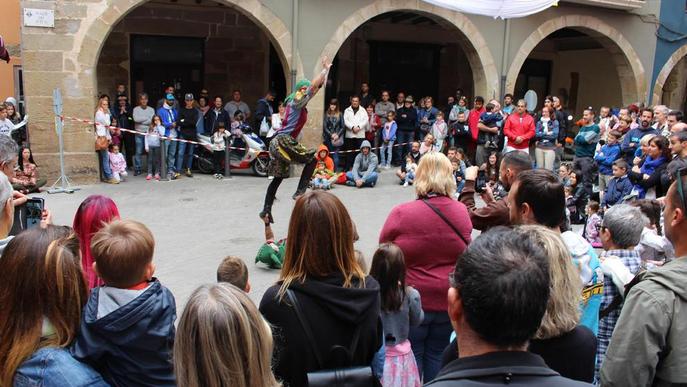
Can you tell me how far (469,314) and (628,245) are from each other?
6.79 ft

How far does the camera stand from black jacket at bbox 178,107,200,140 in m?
11.5

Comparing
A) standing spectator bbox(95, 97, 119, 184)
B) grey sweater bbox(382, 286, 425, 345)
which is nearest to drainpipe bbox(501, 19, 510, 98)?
standing spectator bbox(95, 97, 119, 184)

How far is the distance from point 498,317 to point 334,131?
35.5ft

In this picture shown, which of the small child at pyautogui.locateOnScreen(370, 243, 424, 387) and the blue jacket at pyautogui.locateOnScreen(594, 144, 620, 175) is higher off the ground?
the blue jacket at pyautogui.locateOnScreen(594, 144, 620, 175)

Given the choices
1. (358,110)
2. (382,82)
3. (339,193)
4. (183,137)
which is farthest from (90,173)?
(382,82)

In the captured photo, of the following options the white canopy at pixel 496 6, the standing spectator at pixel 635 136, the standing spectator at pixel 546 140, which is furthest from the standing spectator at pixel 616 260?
the white canopy at pixel 496 6

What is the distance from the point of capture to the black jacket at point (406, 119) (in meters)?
12.9

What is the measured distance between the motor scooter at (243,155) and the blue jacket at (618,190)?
6.25 m

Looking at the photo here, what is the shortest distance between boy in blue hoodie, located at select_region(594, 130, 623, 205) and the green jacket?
754 centimetres

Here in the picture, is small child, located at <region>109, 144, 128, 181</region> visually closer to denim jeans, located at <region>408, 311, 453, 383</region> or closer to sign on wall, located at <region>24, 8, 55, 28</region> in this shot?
sign on wall, located at <region>24, 8, 55, 28</region>

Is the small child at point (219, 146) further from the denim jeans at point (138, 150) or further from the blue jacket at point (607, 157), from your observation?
the blue jacket at point (607, 157)

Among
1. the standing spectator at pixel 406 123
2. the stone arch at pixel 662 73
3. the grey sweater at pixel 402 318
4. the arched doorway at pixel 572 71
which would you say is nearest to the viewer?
the grey sweater at pixel 402 318

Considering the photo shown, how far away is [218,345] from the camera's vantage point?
5.28 feet

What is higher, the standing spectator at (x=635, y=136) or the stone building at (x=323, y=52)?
the stone building at (x=323, y=52)
